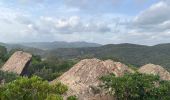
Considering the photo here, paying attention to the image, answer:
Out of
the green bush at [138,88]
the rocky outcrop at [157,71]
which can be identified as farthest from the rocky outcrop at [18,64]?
the green bush at [138,88]

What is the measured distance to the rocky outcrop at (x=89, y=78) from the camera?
91.6 ft

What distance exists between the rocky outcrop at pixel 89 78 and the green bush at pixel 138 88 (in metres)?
1.62

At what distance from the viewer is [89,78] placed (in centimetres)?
2945

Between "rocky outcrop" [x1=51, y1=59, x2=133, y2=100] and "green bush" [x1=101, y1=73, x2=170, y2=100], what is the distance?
162 cm

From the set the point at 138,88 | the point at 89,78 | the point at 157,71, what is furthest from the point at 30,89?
the point at 157,71

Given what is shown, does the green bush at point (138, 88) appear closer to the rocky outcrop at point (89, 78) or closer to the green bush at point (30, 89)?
the rocky outcrop at point (89, 78)

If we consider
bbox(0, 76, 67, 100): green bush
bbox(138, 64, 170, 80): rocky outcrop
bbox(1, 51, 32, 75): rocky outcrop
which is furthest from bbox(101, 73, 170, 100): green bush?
bbox(1, 51, 32, 75): rocky outcrop

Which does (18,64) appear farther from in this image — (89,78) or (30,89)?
(30,89)

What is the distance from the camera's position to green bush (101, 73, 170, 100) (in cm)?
2594

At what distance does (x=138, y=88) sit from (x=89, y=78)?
4770mm

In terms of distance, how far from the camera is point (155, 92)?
26156 mm

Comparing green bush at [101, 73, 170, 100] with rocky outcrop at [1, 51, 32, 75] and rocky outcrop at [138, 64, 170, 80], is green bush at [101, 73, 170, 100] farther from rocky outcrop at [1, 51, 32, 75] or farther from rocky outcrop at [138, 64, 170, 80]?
rocky outcrop at [1, 51, 32, 75]

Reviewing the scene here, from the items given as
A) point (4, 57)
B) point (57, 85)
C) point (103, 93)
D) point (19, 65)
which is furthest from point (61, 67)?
point (57, 85)

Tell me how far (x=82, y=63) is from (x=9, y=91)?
11.9 m
